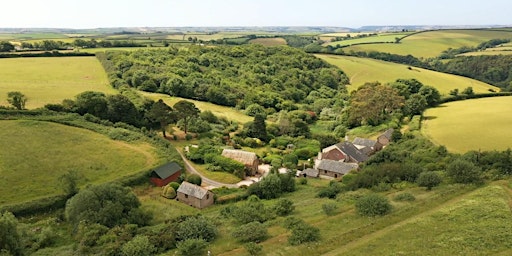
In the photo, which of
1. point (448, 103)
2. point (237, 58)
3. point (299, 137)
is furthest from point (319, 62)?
point (299, 137)

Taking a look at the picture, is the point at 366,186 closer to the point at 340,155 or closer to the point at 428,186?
the point at 428,186

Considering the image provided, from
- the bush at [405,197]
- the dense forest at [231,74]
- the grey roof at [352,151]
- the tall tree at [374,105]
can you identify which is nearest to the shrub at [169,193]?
the bush at [405,197]

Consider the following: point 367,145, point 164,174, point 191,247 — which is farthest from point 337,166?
point 191,247

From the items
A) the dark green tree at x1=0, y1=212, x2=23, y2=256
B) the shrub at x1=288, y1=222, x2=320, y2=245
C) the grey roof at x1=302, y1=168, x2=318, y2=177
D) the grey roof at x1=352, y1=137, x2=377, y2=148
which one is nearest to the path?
the grey roof at x1=302, y1=168, x2=318, y2=177

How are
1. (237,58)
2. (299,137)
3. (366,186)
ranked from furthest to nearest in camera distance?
(237,58)
(299,137)
(366,186)

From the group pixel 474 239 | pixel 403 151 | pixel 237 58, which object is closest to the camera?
pixel 474 239

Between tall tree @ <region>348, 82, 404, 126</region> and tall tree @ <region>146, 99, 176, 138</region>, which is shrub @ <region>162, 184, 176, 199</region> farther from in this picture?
tall tree @ <region>348, 82, 404, 126</region>

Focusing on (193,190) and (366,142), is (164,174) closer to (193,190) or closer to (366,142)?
(193,190)

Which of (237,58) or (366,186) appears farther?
(237,58)
